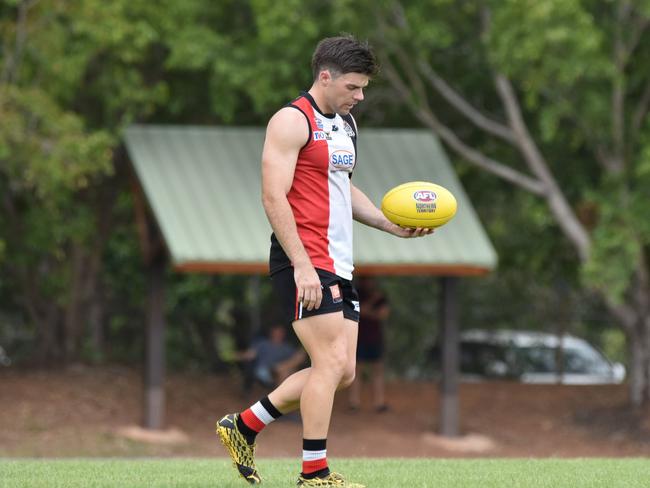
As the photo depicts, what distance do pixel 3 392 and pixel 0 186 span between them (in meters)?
2.89

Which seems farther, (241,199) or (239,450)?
(241,199)

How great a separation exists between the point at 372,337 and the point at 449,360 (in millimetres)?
1576

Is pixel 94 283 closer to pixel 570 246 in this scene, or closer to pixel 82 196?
pixel 82 196

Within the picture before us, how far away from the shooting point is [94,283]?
66.6 ft

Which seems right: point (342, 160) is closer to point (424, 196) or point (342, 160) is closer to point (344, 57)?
point (344, 57)

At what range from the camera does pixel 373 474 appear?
25.3 ft

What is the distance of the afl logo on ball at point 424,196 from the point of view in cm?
729

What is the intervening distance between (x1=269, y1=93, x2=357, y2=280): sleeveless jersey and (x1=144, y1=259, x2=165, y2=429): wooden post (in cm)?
1103

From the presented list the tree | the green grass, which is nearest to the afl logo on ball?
the green grass

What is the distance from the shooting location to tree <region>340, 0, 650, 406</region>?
53.8 feet

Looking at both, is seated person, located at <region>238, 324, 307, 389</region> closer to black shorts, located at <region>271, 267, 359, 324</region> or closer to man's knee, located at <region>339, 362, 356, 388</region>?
man's knee, located at <region>339, 362, 356, 388</region>

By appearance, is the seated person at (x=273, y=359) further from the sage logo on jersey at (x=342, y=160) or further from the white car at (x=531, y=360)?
the sage logo on jersey at (x=342, y=160)

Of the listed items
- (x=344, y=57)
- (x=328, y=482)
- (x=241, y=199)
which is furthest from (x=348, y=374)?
(x=241, y=199)

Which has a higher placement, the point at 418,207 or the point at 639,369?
the point at 418,207
